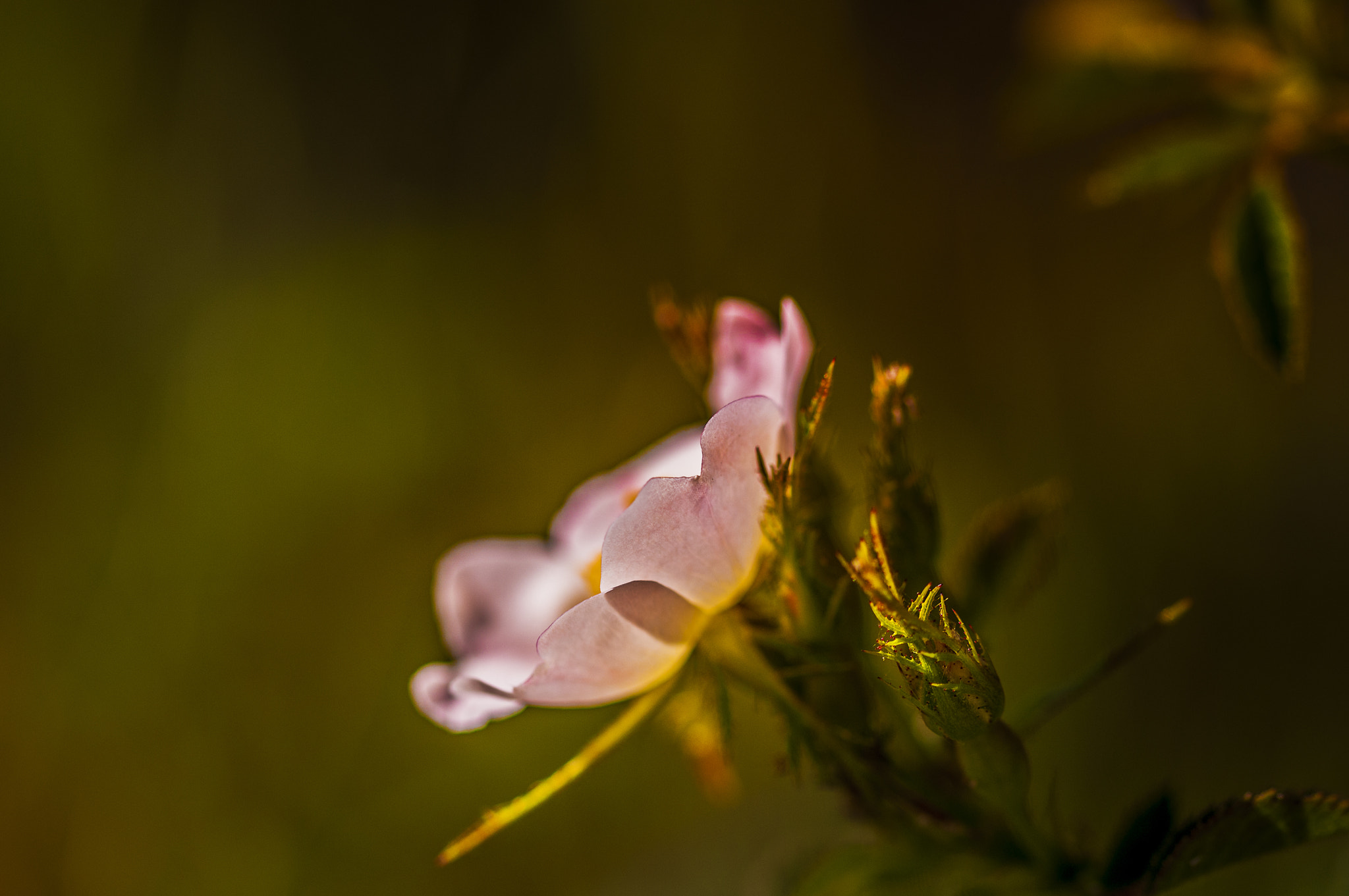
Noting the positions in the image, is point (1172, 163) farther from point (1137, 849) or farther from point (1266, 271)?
point (1137, 849)

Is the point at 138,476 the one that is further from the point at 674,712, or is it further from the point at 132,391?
the point at 674,712

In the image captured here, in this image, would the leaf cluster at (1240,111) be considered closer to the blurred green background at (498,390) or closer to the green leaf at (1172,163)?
the green leaf at (1172,163)

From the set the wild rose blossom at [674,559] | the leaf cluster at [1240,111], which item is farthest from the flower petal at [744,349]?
the leaf cluster at [1240,111]

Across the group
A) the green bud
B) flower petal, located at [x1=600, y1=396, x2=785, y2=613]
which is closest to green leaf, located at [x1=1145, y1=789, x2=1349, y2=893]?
the green bud

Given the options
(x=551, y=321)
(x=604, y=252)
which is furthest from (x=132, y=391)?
(x=604, y=252)

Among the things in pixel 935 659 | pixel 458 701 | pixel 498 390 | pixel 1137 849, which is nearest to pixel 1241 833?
pixel 1137 849

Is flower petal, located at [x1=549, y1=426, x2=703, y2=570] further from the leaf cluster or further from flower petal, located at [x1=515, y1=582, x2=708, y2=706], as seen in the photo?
the leaf cluster
